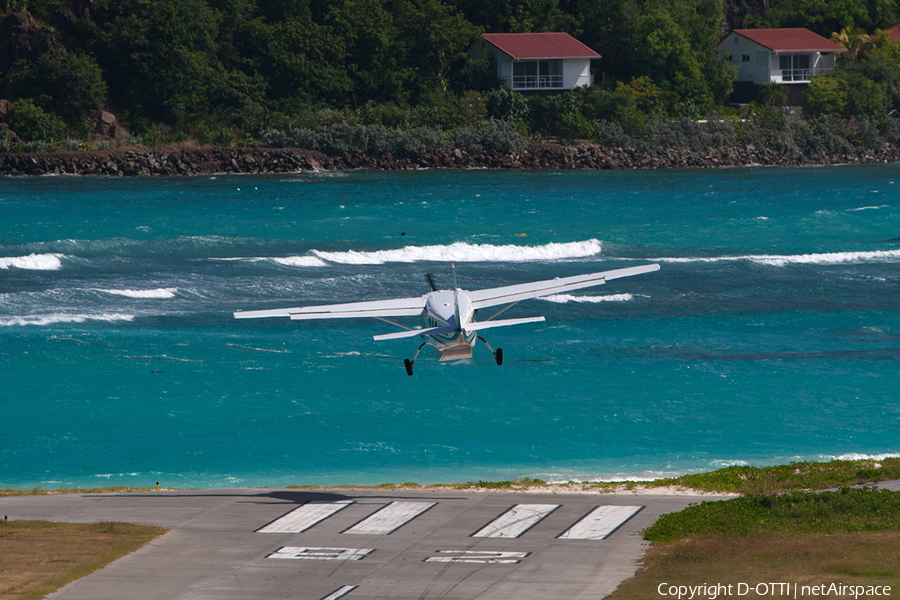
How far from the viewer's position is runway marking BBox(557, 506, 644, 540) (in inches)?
940

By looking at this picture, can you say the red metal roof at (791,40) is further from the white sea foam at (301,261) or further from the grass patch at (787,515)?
the grass patch at (787,515)

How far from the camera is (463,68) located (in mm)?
120062

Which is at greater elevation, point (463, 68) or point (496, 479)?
point (463, 68)

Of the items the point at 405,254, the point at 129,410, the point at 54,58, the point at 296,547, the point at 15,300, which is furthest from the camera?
the point at 54,58

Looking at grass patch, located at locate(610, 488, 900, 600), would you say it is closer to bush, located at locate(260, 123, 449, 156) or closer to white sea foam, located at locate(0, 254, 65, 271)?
white sea foam, located at locate(0, 254, 65, 271)

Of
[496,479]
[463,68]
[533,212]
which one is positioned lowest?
[496,479]

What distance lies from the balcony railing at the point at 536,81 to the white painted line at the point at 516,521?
95.1 metres

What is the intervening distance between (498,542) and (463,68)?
333 ft

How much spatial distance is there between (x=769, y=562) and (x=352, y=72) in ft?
335

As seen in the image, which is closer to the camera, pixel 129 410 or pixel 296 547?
pixel 296 547

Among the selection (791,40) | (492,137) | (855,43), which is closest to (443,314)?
(492,137)

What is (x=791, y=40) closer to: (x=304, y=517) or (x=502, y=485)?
(x=502, y=485)

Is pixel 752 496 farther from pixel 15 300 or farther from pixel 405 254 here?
pixel 405 254

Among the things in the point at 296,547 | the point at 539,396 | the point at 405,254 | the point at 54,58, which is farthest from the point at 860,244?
the point at 54,58
